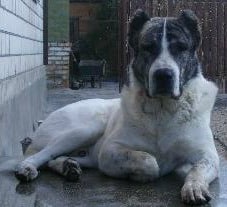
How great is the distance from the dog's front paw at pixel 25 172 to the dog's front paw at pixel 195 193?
3.34ft

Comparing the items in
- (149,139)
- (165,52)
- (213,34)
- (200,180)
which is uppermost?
(213,34)

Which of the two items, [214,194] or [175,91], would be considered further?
[175,91]

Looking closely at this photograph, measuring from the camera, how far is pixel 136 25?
442cm

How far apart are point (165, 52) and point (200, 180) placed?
85 centimetres

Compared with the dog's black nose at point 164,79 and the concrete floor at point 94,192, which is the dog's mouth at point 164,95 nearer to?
the dog's black nose at point 164,79

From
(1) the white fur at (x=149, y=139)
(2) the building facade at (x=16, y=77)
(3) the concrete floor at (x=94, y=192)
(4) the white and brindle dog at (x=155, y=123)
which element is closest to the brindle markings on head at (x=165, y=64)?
(4) the white and brindle dog at (x=155, y=123)

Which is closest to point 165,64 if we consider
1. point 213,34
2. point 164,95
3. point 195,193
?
point 164,95

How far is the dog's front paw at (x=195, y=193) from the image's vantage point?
11.4 ft

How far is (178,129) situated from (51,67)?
40.5 ft

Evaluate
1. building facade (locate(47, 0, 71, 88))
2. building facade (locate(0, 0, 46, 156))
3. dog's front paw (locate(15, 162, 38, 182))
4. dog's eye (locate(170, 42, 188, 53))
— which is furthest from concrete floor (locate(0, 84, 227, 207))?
building facade (locate(47, 0, 71, 88))

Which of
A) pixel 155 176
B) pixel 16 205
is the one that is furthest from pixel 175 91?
pixel 16 205

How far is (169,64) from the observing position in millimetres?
3961

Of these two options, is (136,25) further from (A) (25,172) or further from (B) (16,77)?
(B) (16,77)

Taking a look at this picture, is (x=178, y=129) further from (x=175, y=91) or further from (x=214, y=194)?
(x=214, y=194)
